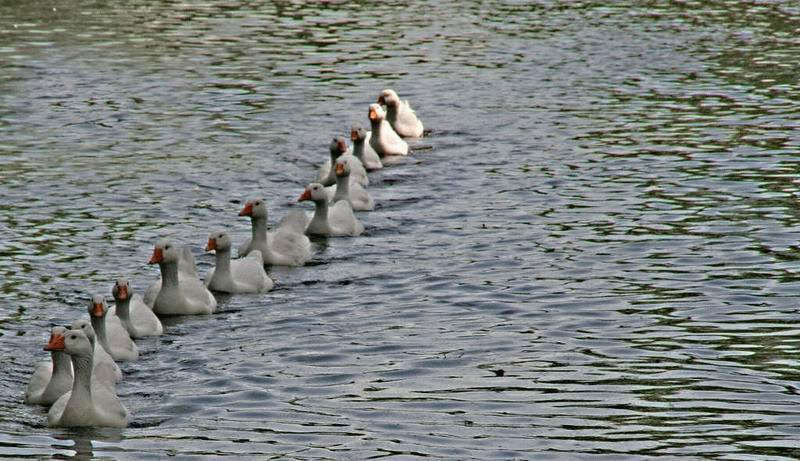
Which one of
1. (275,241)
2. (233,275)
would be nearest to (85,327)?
(233,275)

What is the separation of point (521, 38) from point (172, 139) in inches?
578

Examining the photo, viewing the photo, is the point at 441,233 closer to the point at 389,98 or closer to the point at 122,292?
the point at 122,292

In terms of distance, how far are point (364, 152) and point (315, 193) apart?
5098mm

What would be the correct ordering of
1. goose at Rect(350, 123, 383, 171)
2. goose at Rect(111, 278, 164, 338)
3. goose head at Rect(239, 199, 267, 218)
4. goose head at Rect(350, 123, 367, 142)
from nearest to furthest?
1. goose at Rect(111, 278, 164, 338)
2. goose head at Rect(239, 199, 267, 218)
3. goose head at Rect(350, 123, 367, 142)
4. goose at Rect(350, 123, 383, 171)

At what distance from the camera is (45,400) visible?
51.9 ft

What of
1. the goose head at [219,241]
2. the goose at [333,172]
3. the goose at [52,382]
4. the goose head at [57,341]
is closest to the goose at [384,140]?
the goose at [333,172]

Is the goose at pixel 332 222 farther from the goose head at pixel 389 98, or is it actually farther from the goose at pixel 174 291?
the goose head at pixel 389 98

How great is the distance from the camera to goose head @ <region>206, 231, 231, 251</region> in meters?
20.0

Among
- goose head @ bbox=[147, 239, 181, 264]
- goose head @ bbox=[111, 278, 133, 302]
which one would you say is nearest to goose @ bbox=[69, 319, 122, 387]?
goose head @ bbox=[111, 278, 133, 302]

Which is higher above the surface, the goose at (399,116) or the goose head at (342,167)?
the goose head at (342,167)

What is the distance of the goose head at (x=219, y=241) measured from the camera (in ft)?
65.8

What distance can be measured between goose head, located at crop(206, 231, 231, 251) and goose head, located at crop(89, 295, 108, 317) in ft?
10.6

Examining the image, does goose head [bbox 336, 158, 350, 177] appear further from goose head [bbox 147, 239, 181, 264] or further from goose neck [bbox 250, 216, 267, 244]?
goose head [bbox 147, 239, 181, 264]

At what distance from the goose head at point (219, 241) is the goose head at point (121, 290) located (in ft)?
7.30
